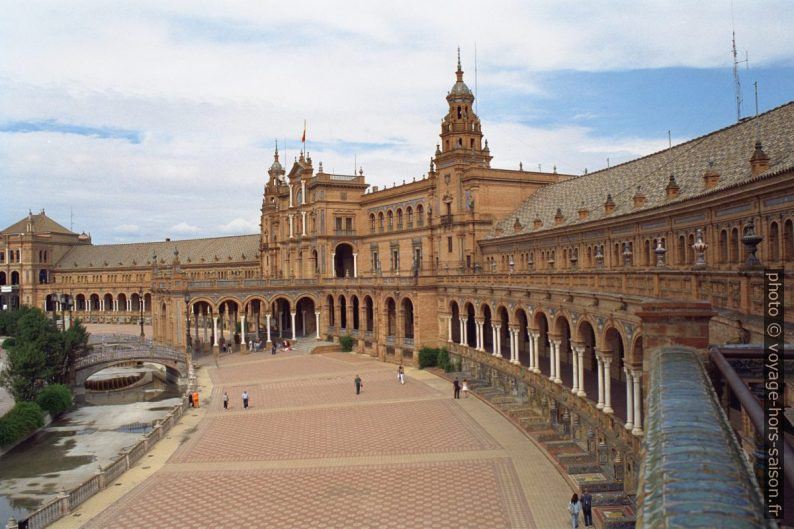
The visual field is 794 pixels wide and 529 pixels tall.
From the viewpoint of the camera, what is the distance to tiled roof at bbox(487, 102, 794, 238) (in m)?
27.3

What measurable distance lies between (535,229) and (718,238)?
22534mm

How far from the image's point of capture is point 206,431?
1438 inches

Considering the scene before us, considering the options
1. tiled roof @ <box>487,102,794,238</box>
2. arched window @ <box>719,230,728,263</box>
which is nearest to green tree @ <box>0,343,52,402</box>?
tiled roof @ <box>487,102,794,238</box>

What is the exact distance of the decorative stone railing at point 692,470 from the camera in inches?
148

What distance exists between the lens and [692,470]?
4.26 metres

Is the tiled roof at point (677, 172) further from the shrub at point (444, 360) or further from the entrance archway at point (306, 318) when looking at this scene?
the entrance archway at point (306, 318)

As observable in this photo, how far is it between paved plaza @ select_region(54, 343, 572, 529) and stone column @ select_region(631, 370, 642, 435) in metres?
3.62

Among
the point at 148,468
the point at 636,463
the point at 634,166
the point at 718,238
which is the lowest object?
the point at 148,468

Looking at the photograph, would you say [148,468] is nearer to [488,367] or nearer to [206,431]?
[206,431]

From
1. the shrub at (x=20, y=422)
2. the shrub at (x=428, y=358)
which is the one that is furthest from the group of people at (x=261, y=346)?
the shrub at (x=20, y=422)

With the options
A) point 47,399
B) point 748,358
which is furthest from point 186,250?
point 748,358

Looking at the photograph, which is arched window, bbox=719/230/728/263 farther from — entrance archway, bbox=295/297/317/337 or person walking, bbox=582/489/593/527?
entrance archway, bbox=295/297/317/337

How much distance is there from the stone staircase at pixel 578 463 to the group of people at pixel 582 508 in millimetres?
217

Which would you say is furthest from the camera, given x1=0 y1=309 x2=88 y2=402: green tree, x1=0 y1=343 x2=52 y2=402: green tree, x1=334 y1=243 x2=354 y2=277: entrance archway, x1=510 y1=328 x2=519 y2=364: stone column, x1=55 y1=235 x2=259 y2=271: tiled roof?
x1=55 y1=235 x2=259 y2=271: tiled roof
